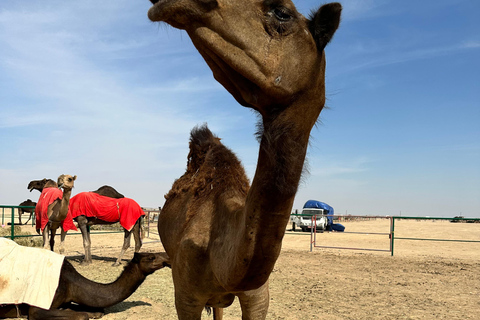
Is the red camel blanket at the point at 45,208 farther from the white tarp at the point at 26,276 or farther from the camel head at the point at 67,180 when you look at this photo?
the white tarp at the point at 26,276

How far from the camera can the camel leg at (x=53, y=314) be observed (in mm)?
5074

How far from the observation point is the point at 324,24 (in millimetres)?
1658

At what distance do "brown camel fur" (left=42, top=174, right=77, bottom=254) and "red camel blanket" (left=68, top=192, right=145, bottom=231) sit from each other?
552 mm

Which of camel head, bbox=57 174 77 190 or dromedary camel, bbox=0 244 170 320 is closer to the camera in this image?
dromedary camel, bbox=0 244 170 320

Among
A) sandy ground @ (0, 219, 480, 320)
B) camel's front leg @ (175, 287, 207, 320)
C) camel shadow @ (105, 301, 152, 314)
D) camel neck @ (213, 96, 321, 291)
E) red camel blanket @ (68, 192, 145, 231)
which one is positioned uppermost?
camel neck @ (213, 96, 321, 291)

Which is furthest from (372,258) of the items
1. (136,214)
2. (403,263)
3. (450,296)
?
(136,214)

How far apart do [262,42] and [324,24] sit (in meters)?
0.29

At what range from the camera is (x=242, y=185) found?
125 inches

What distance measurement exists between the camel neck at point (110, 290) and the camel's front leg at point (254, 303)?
3258 millimetres

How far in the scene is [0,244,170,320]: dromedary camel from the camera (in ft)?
16.9

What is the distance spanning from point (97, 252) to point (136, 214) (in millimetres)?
3201

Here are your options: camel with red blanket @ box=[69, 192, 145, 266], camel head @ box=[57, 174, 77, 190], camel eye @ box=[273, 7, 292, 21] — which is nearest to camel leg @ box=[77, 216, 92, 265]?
camel with red blanket @ box=[69, 192, 145, 266]

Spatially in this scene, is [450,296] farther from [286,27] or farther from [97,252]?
[97,252]

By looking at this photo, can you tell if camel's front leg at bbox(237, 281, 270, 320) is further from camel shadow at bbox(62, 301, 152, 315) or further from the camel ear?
camel shadow at bbox(62, 301, 152, 315)
